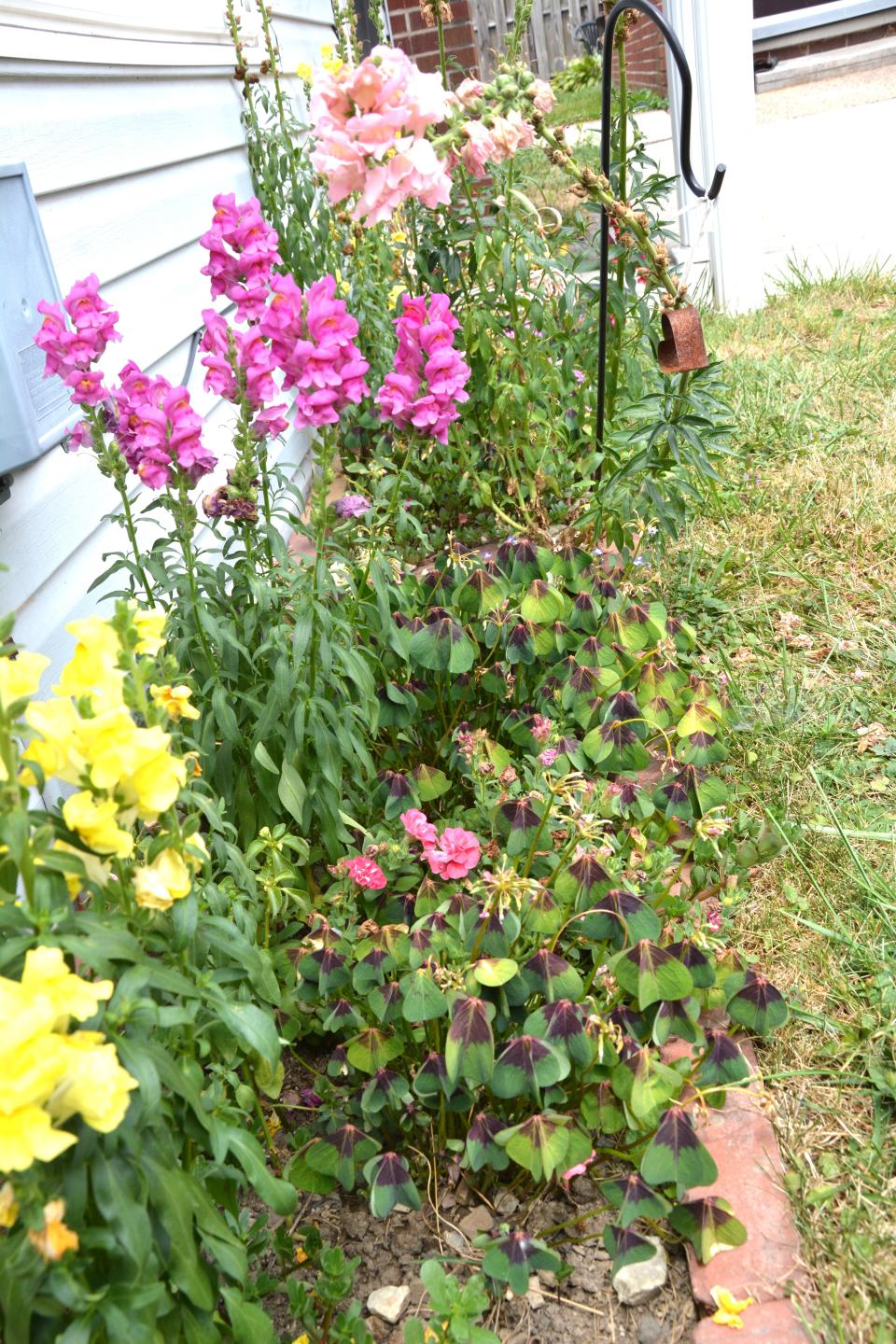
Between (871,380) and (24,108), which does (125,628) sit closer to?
(24,108)

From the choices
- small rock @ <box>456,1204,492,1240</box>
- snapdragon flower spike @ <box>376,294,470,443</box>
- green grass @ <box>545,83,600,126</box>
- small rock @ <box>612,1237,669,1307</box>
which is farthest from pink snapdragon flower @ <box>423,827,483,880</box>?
green grass @ <box>545,83,600,126</box>

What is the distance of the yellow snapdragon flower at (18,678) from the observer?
0.98 m

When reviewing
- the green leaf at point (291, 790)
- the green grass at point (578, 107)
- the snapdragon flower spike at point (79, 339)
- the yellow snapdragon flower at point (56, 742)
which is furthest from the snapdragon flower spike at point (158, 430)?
the green grass at point (578, 107)

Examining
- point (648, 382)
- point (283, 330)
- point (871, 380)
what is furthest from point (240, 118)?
point (283, 330)

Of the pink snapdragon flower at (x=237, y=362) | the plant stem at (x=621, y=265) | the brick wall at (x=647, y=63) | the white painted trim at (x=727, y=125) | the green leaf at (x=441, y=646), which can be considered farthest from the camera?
the brick wall at (x=647, y=63)

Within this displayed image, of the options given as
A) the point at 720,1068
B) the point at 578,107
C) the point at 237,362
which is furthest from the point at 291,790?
the point at 578,107

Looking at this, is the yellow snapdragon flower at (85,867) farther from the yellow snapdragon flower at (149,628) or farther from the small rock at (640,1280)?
the small rock at (640,1280)

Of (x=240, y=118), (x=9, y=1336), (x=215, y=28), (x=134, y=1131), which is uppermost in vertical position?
(x=215, y=28)

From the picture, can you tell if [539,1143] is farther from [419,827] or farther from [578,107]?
[578,107]

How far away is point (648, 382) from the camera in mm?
3387

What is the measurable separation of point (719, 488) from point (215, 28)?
82.9 inches

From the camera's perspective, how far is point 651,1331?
143 centimetres

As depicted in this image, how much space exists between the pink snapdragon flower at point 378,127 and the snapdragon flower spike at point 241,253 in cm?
16

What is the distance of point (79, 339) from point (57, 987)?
108 cm
